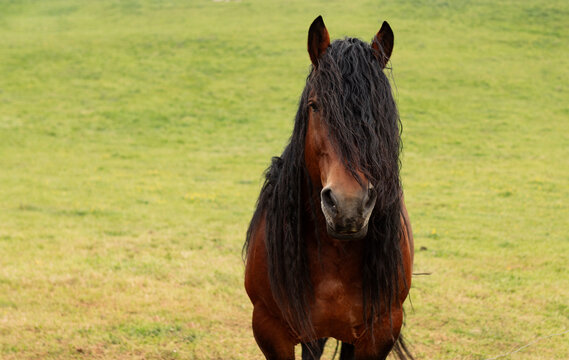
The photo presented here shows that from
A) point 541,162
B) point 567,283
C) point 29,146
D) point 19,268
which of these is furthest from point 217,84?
point 567,283

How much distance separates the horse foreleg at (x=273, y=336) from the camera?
2896 mm

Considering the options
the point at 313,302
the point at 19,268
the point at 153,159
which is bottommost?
the point at 153,159

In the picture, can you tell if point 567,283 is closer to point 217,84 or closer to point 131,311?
point 131,311

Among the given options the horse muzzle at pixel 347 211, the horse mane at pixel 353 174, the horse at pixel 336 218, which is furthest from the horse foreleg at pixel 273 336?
the horse muzzle at pixel 347 211

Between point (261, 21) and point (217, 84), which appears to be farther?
point (261, 21)

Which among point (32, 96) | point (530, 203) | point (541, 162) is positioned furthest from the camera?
point (32, 96)

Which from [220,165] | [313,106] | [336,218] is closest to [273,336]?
[336,218]

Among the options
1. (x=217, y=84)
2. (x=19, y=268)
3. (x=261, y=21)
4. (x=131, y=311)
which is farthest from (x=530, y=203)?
(x=261, y=21)

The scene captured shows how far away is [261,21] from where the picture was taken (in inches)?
1259

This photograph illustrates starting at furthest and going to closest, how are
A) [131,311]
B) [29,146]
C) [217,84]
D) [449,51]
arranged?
1. [449,51]
2. [217,84]
3. [29,146]
4. [131,311]

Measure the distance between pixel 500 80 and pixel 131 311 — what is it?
71.0 feet

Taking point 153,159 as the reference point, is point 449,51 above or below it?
above

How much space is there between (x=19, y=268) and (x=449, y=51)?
24147mm

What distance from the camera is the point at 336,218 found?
6.68 ft
